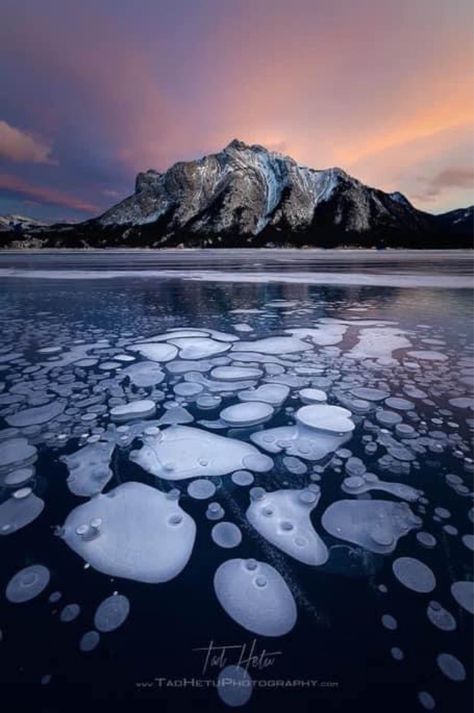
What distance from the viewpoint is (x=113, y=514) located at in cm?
158

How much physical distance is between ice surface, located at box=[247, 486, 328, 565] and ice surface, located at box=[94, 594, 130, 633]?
601 mm

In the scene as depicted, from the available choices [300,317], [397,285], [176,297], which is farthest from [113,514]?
[397,285]

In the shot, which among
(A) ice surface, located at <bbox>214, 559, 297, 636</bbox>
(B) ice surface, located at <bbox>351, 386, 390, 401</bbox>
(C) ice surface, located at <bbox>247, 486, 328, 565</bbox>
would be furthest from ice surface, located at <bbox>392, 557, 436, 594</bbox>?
(B) ice surface, located at <bbox>351, 386, 390, 401</bbox>

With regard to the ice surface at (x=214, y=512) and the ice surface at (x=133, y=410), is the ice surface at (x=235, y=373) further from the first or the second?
the ice surface at (x=214, y=512)

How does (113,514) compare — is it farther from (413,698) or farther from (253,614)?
(413,698)

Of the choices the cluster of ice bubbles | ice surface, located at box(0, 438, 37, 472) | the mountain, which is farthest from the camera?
the mountain

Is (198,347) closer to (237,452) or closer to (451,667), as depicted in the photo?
(237,452)

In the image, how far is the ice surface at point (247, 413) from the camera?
2.44 metres

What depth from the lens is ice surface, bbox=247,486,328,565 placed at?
1.41m

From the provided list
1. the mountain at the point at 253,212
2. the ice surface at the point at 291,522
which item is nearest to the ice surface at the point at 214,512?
the ice surface at the point at 291,522

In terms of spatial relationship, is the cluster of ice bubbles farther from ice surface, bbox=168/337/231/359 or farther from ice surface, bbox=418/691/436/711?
ice surface, bbox=168/337/231/359

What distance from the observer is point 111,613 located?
1.17 m

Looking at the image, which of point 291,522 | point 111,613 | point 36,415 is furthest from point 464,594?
point 36,415

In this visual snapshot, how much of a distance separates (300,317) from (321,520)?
193 inches
